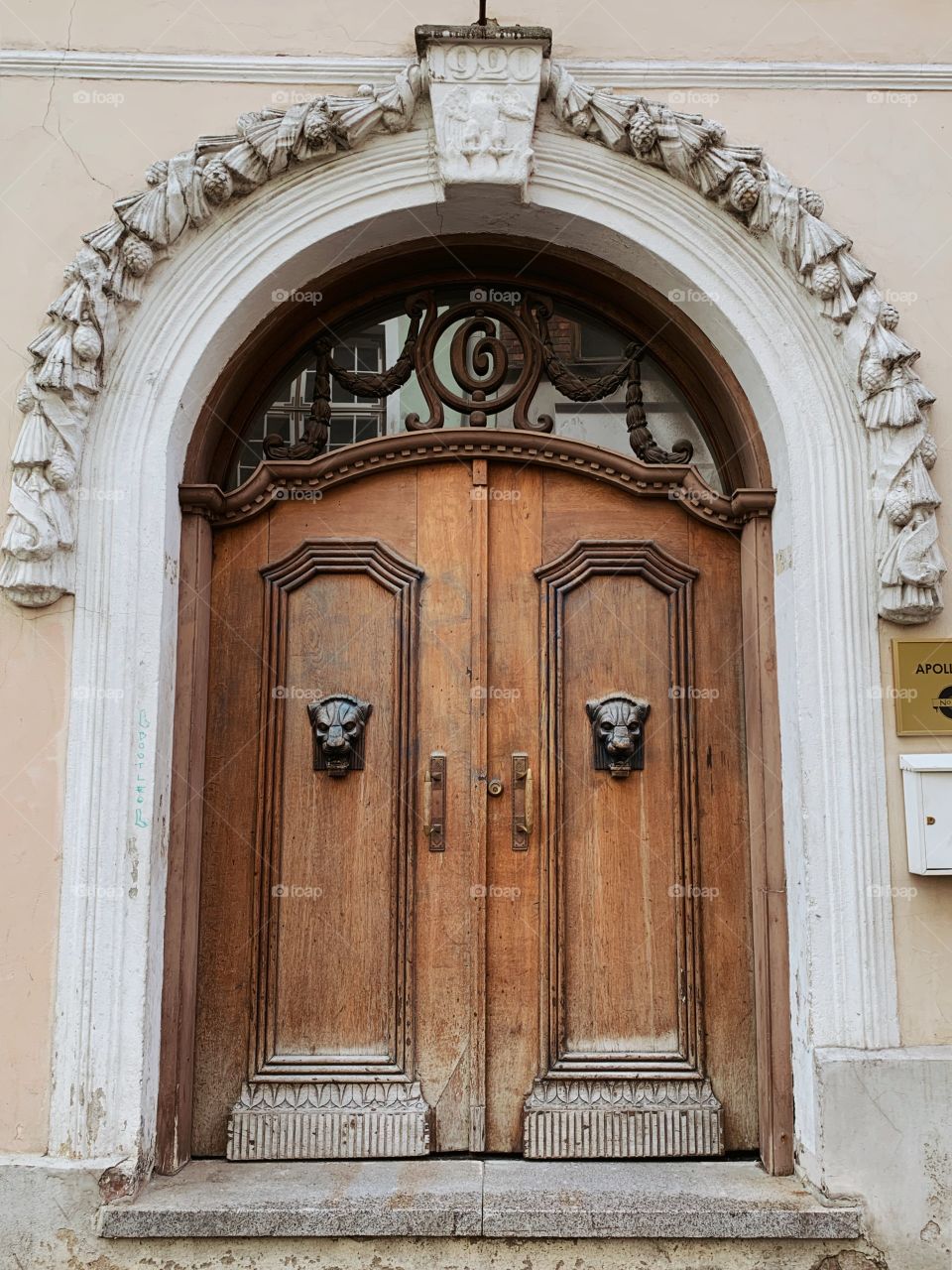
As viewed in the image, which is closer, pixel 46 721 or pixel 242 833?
pixel 46 721

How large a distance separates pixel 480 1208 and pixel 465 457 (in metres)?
2.42

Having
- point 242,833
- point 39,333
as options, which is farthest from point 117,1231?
point 39,333

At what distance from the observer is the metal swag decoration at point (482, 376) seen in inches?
157

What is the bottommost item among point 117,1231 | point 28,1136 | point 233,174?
point 117,1231

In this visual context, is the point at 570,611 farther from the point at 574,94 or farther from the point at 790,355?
the point at 574,94

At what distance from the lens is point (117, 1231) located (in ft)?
10.4

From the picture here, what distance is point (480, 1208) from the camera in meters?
3.22

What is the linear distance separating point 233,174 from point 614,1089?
10.8 ft

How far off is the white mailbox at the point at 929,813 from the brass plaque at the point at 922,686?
4.0 inches

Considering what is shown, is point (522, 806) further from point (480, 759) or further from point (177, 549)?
point (177, 549)

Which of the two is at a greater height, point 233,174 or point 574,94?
point 574,94

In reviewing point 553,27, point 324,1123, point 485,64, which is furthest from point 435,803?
point 553,27

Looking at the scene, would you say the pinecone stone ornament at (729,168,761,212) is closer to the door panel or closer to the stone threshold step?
the door panel


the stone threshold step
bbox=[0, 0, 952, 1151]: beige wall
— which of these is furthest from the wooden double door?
bbox=[0, 0, 952, 1151]: beige wall
